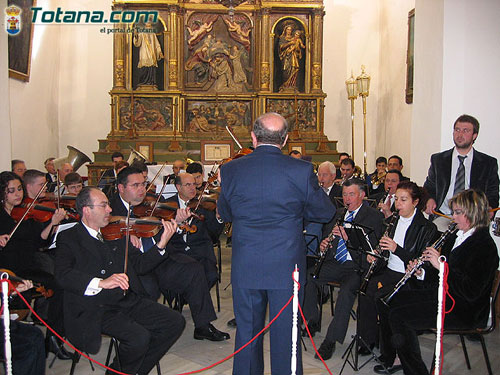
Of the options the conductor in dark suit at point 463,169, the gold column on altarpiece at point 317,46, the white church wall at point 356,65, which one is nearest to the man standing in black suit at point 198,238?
the conductor in dark suit at point 463,169

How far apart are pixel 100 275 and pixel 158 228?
828mm

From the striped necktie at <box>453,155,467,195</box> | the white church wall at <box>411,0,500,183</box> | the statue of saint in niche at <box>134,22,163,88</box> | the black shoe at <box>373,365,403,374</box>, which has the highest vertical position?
the statue of saint in niche at <box>134,22,163,88</box>

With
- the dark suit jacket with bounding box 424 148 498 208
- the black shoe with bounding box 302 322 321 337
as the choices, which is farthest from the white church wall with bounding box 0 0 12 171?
the dark suit jacket with bounding box 424 148 498 208

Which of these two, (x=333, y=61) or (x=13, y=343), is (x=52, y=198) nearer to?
(x=13, y=343)

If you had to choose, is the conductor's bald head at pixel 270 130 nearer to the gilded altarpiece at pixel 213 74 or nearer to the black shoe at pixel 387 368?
the black shoe at pixel 387 368

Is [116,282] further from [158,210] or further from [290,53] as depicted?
[290,53]

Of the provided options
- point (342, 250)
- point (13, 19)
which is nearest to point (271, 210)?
point (342, 250)

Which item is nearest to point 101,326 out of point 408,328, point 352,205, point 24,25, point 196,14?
point 408,328

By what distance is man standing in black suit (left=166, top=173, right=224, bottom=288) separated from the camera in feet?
15.3

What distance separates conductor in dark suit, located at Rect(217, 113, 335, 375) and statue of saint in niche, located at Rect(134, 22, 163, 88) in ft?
27.2

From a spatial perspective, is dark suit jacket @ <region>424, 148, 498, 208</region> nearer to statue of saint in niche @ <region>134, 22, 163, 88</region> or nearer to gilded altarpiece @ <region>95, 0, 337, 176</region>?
gilded altarpiece @ <region>95, 0, 337, 176</region>

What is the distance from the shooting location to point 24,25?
30.5 feet

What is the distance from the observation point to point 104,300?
10.2 feet

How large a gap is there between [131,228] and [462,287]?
7.91 feet
